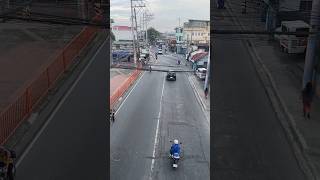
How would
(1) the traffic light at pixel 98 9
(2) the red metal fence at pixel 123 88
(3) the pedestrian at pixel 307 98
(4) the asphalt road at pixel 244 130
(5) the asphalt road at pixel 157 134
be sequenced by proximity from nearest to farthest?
1. (4) the asphalt road at pixel 244 130
2. (3) the pedestrian at pixel 307 98
3. (5) the asphalt road at pixel 157 134
4. (1) the traffic light at pixel 98 9
5. (2) the red metal fence at pixel 123 88

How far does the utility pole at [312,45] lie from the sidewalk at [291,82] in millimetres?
829

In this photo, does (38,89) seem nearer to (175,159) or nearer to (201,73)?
(175,159)

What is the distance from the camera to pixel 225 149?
19.3m

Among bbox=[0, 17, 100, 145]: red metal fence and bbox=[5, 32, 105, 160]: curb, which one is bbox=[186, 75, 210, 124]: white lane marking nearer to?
bbox=[0, 17, 100, 145]: red metal fence

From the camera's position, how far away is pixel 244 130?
20047mm

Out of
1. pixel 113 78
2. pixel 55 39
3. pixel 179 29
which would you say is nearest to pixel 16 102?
pixel 55 39

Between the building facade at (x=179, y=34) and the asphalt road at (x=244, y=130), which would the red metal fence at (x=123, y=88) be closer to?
the asphalt road at (x=244, y=130)

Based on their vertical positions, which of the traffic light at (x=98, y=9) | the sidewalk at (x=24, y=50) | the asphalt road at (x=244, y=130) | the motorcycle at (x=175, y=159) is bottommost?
the motorcycle at (x=175, y=159)

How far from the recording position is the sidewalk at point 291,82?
17172 mm

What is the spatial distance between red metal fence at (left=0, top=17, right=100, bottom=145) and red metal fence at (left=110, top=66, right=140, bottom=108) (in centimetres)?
1566

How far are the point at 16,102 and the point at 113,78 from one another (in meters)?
43.9

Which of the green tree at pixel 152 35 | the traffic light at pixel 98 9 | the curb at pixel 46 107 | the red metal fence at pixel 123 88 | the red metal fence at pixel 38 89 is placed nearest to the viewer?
the curb at pixel 46 107

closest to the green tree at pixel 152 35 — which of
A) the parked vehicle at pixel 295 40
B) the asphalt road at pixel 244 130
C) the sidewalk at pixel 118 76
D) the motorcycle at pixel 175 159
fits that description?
the sidewalk at pixel 118 76

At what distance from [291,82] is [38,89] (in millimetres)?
11245
